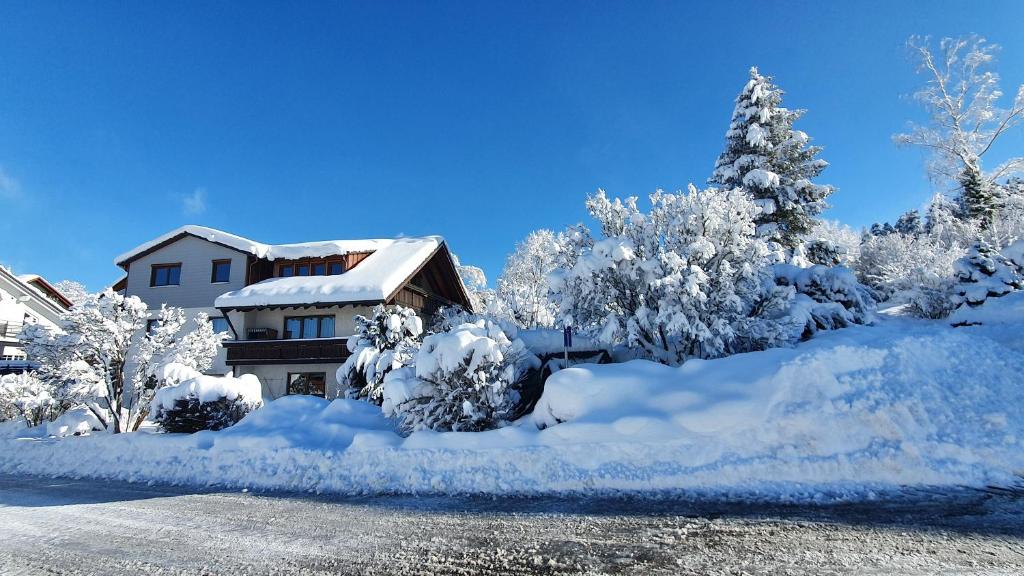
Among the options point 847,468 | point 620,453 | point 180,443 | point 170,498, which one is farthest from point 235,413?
point 847,468

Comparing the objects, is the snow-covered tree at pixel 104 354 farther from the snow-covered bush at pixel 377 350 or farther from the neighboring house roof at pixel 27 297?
the neighboring house roof at pixel 27 297

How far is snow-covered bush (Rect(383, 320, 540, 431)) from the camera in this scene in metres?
8.09

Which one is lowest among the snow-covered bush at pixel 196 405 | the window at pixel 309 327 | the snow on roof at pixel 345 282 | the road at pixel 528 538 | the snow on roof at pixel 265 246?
the road at pixel 528 538

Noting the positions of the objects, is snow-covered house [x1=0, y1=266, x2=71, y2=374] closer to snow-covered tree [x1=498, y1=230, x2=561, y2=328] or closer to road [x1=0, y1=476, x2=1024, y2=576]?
snow-covered tree [x1=498, y1=230, x2=561, y2=328]

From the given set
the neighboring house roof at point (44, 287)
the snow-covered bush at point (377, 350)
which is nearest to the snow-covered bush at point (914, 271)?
the snow-covered bush at point (377, 350)

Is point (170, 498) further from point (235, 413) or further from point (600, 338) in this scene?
point (600, 338)

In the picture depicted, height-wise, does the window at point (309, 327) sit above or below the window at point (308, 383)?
above

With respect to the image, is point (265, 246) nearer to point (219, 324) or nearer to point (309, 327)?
point (219, 324)

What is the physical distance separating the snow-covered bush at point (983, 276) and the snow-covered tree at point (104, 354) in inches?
941

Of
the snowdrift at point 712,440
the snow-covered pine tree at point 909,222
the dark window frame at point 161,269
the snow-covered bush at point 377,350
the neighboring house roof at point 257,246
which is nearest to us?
the snowdrift at point 712,440

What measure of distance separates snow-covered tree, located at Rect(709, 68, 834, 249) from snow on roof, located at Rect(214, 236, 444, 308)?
1471 centimetres

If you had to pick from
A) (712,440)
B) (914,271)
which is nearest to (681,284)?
(712,440)

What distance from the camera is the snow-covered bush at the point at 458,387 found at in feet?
26.5

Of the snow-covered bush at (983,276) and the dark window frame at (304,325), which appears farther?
the dark window frame at (304,325)
